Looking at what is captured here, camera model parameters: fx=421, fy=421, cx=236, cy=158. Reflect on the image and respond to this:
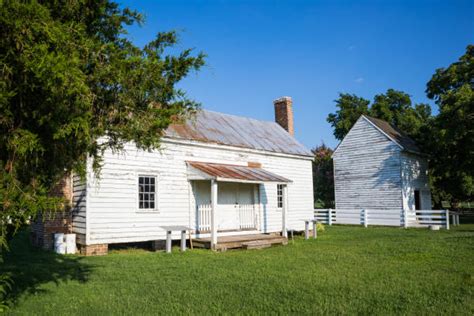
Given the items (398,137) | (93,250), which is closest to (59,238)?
(93,250)

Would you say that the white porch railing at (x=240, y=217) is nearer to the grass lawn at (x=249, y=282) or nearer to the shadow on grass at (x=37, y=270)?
the grass lawn at (x=249, y=282)

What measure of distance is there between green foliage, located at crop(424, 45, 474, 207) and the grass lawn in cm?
1283

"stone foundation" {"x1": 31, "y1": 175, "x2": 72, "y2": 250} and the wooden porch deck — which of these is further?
the wooden porch deck

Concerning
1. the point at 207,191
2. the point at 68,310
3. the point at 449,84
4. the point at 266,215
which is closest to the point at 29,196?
the point at 68,310

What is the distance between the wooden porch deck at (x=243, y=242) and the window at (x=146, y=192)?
2080mm

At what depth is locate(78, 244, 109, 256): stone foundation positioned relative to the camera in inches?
521

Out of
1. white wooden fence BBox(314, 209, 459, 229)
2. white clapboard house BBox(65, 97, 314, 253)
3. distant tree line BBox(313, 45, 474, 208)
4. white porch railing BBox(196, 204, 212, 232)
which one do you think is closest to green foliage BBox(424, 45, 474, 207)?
distant tree line BBox(313, 45, 474, 208)

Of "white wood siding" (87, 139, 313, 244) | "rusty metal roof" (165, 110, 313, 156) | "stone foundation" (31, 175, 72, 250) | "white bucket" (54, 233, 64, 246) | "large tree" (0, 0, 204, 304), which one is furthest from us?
"rusty metal roof" (165, 110, 313, 156)

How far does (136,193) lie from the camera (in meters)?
14.4

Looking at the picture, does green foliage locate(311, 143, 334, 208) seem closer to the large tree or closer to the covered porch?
the covered porch

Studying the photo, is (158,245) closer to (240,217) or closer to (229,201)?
(229,201)

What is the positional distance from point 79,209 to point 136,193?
1882 millimetres

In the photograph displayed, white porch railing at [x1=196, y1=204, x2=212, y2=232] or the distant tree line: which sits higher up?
the distant tree line

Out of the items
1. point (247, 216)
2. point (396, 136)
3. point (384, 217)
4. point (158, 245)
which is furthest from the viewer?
point (396, 136)
